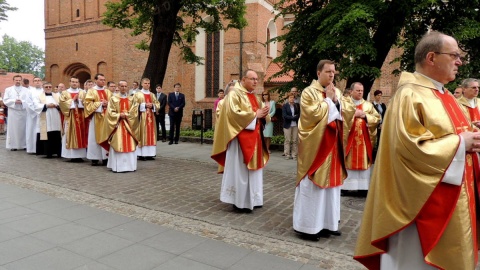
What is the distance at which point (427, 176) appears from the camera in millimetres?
2330

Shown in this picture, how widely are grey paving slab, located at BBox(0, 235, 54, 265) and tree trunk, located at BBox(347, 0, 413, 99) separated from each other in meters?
8.37

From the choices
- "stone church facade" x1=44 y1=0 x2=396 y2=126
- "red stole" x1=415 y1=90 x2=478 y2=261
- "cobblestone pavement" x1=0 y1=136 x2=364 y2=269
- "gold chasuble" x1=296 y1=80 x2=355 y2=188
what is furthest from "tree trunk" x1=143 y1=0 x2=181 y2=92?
"red stole" x1=415 y1=90 x2=478 y2=261

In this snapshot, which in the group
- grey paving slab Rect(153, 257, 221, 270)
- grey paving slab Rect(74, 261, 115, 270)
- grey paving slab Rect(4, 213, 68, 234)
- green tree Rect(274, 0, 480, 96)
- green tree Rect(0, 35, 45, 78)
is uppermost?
green tree Rect(0, 35, 45, 78)

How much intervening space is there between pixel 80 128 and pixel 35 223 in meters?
6.19

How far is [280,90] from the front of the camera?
11.5 meters

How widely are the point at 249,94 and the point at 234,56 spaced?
1564 centimetres

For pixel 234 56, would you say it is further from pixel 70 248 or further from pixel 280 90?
pixel 70 248

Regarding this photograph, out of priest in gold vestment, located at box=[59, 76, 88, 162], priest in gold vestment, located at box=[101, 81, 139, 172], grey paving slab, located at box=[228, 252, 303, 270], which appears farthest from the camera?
priest in gold vestment, located at box=[59, 76, 88, 162]

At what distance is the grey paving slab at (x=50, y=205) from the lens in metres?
5.72

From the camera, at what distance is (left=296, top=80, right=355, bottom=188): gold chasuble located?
4609 mm

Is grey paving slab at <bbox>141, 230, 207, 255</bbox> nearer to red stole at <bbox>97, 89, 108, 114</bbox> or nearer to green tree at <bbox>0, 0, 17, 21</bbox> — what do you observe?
red stole at <bbox>97, 89, 108, 114</bbox>

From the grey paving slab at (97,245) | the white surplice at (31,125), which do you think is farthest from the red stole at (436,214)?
the white surplice at (31,125)

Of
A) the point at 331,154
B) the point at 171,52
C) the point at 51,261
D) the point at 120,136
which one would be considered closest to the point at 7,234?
the point at 51,261

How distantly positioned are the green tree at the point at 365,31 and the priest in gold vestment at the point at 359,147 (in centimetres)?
209
